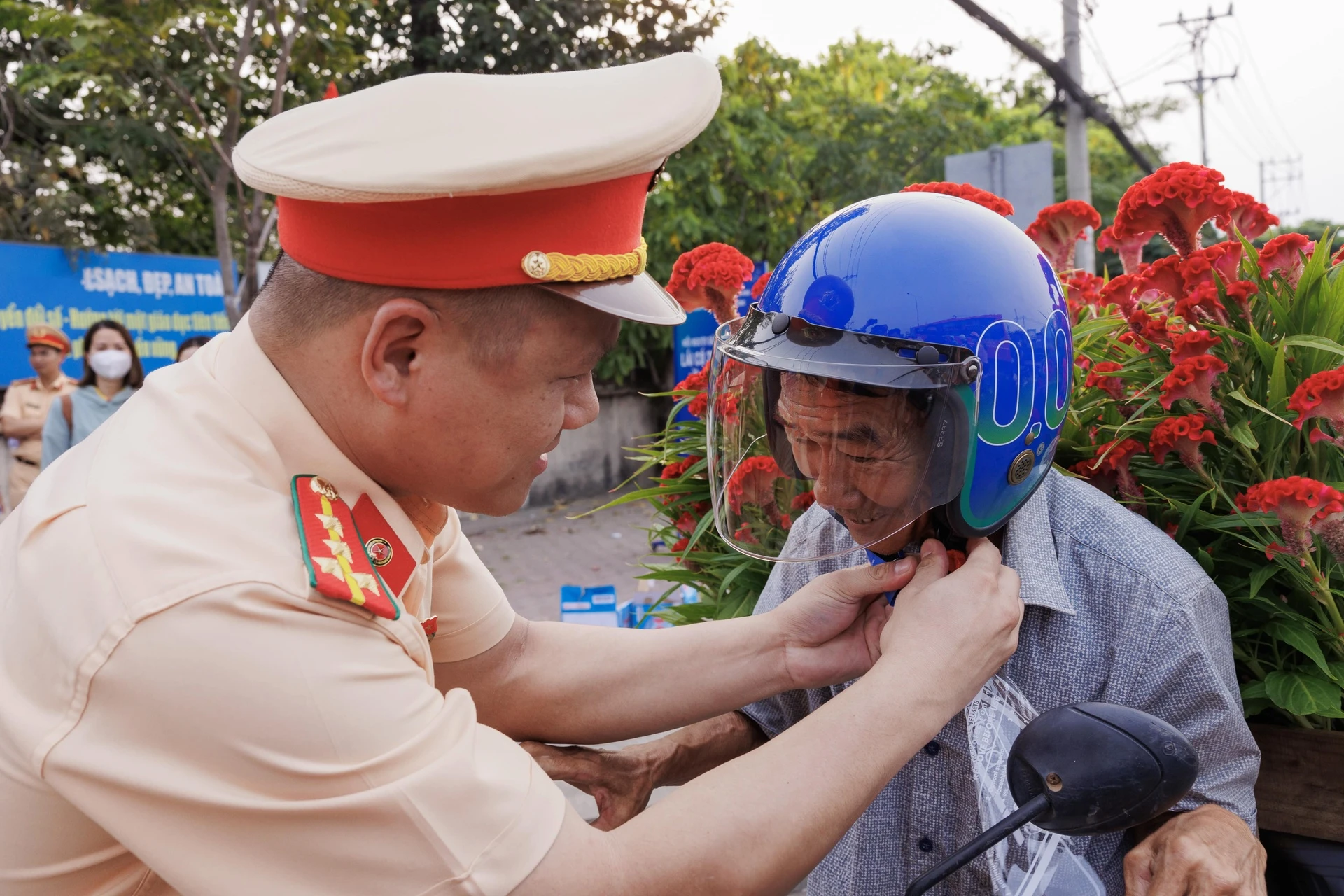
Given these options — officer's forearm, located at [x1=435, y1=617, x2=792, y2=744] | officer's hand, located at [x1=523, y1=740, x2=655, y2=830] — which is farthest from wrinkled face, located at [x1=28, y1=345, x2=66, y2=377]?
officer's hand, located at [x1=523, y1=740, x2=655, y2=830]

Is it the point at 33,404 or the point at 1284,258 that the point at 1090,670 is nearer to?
the point at 1284,258

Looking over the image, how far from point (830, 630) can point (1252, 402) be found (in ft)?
3.05

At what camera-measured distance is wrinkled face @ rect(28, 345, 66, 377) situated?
7555mm

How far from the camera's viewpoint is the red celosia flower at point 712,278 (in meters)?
3.08

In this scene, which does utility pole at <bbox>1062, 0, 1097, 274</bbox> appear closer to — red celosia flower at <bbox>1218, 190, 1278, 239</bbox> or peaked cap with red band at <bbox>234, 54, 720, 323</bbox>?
red celosia flower at <bbox>1218, 190, 1278, 239</bbox>

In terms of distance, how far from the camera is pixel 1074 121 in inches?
428

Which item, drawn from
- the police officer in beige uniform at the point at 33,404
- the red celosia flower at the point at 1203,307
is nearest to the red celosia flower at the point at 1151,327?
the red celosia flower at the point at 1203,307

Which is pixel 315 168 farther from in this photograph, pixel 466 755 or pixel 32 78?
pixel 32 78

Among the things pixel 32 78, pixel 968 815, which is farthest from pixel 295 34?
pixel 968 815

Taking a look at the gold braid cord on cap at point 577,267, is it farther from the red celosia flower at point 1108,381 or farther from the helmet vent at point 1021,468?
the red celosia flower at point 1108,381

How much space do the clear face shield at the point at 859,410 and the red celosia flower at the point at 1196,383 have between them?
0.53 m

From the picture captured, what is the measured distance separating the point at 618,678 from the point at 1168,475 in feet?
4.14

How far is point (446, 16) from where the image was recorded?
37.0 ft

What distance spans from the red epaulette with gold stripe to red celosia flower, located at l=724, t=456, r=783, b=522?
91 cm
